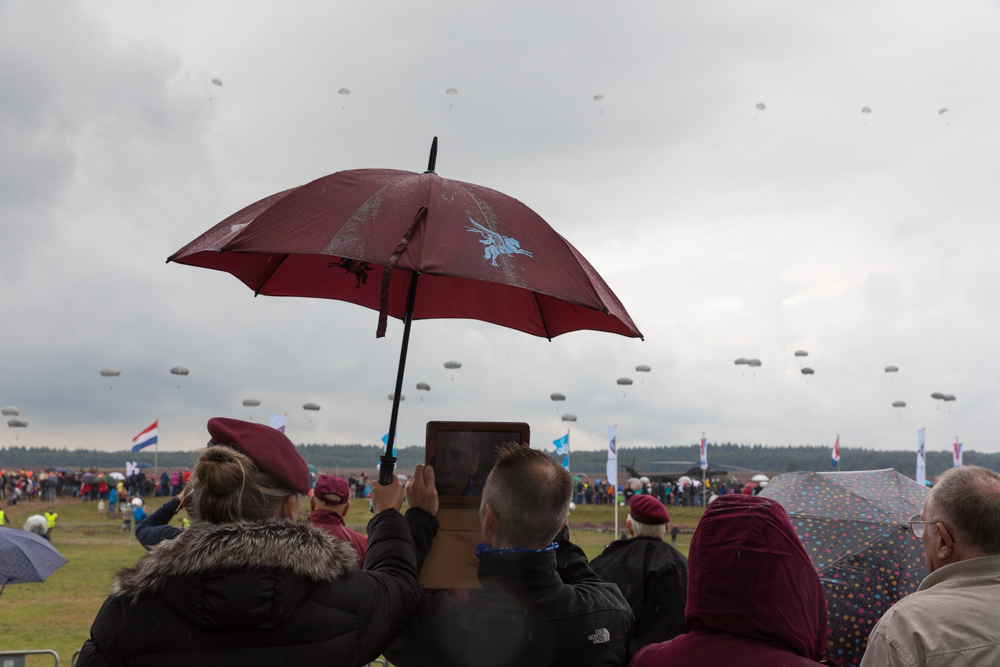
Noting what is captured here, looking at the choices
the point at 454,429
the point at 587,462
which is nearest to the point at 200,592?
the point at 454,429

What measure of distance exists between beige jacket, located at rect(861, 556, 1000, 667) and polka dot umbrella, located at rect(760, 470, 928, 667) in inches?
59.1

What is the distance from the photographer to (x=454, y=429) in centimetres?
232

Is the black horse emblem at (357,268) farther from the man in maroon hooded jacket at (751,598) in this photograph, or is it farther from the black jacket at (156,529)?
the man in maroon hooded jacket at (751,598)

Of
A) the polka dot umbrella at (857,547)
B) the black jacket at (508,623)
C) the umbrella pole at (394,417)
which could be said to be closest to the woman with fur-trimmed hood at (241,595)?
the black jacket at (508,623)

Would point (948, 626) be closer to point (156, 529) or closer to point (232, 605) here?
point (232, 605)

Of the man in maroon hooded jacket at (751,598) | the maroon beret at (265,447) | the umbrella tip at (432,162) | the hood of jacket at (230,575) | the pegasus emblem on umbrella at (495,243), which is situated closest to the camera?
the hood of jacket at (230,575)

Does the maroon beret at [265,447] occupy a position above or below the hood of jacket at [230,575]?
above

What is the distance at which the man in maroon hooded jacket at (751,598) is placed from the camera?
1.92 metres

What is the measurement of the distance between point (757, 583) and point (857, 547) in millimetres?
2373

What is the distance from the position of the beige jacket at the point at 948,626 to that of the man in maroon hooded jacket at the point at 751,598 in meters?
0.30

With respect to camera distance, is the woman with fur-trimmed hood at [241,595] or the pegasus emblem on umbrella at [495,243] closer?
the woman with fur-trimmed hood at [241,595]

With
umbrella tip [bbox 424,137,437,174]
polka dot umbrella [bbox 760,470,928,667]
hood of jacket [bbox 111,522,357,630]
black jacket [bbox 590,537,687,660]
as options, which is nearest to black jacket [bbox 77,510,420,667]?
hood of jacket [bbox 111,522,357,630]

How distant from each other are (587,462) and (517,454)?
18622 centimetres

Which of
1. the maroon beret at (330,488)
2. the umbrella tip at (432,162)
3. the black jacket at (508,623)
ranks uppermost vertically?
the umbrella tip at (432,162)
